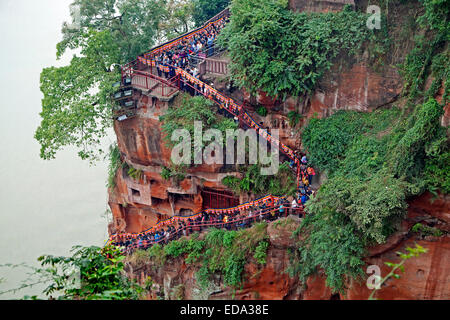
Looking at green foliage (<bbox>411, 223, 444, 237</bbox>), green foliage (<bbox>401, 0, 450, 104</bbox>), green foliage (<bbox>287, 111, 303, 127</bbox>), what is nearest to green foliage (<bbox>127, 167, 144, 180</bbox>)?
green foliage (<bbox>287, 111, 303, 127</bbox>)

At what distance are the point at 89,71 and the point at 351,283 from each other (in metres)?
15.1

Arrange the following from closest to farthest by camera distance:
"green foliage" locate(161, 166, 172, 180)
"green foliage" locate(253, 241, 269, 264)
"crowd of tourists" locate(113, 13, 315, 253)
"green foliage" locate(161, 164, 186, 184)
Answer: "green foliage" locate(253, 241, 269, 264)
"crowd of tourists" locate(113, 13, 315, 253)
"green foliage" locate(161, 164, 186, 184)
"green foliage" locate(161, 166, 172, 180)

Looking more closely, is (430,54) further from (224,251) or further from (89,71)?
(89,71)

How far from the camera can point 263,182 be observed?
21.6m

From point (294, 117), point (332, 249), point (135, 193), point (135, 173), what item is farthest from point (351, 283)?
point (135, 193)

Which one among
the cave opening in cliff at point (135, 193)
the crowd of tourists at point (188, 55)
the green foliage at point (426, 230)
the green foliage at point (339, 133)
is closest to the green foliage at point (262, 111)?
the green foliage at point (339, 133)

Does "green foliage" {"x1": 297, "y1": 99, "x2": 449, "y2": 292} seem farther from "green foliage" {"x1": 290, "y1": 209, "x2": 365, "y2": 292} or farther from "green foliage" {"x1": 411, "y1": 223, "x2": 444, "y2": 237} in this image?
"green foliage" {"x1": 411, "y1": 223, "x2": 444, "y2": 237}

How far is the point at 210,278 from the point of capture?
68.2ft

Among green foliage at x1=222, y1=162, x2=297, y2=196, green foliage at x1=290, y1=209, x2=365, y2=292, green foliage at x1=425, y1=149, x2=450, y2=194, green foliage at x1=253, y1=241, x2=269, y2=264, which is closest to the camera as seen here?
green foliage at x1=425, y1=149, x2=450, y2=194

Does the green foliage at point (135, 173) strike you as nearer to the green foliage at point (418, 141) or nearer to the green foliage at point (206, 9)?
the green foliage at point (206, 9)

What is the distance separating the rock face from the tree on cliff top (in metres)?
7.16

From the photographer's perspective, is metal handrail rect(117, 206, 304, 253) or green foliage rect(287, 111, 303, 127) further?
green foliage rect(287, 111, 303, 127)

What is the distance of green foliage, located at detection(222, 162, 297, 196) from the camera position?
21.1 meters

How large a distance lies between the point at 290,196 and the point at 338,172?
264 cm
